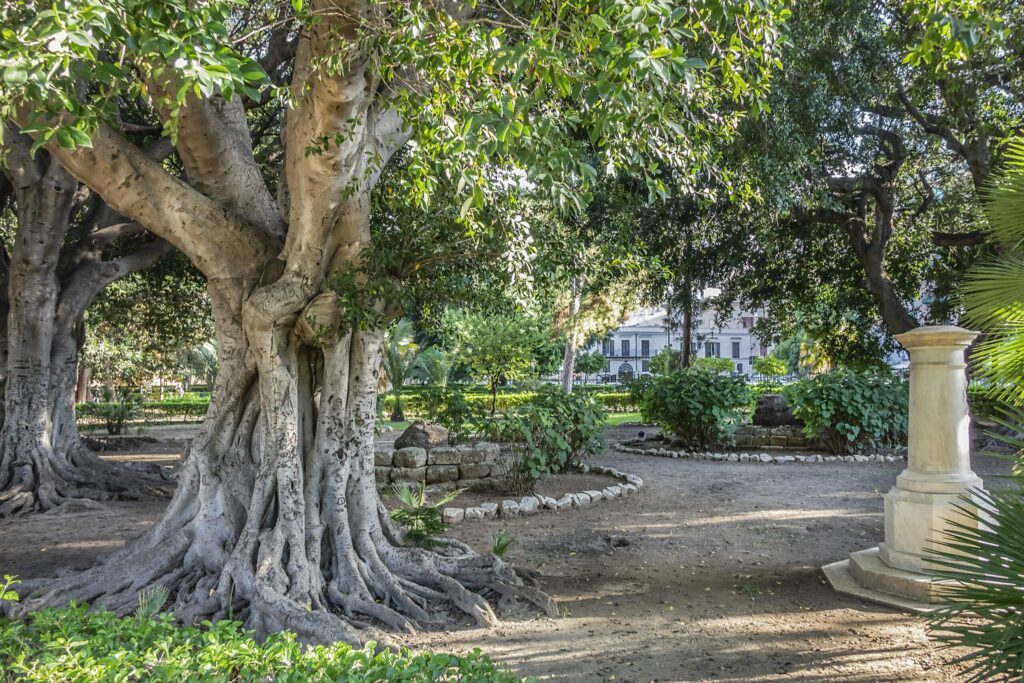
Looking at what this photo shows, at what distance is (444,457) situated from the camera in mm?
9906

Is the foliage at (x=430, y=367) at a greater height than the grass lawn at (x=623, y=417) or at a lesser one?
greater

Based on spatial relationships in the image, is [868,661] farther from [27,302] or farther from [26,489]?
[27,302]

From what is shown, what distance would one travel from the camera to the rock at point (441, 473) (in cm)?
983

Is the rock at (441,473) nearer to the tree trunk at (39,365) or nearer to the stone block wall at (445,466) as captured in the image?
the stone block wall at (445,466)

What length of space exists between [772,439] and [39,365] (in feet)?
42.9

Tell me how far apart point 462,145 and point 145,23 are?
141cm

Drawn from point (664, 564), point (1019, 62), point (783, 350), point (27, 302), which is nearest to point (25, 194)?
point (27, 302)

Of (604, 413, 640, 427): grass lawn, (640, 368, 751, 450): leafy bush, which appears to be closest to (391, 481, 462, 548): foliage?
(640, 368, 751, 450): leafy bush

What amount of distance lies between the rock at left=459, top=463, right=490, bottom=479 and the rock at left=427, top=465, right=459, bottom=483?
0.08m

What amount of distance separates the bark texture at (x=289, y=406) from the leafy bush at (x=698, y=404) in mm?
8638

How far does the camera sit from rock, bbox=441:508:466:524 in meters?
8.32

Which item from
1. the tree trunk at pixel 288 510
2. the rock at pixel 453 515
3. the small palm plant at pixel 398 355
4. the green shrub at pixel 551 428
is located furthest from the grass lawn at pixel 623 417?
the tree trunk at pixel 288 510

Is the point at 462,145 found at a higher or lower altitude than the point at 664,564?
higher

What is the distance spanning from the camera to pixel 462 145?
11.6 ft
